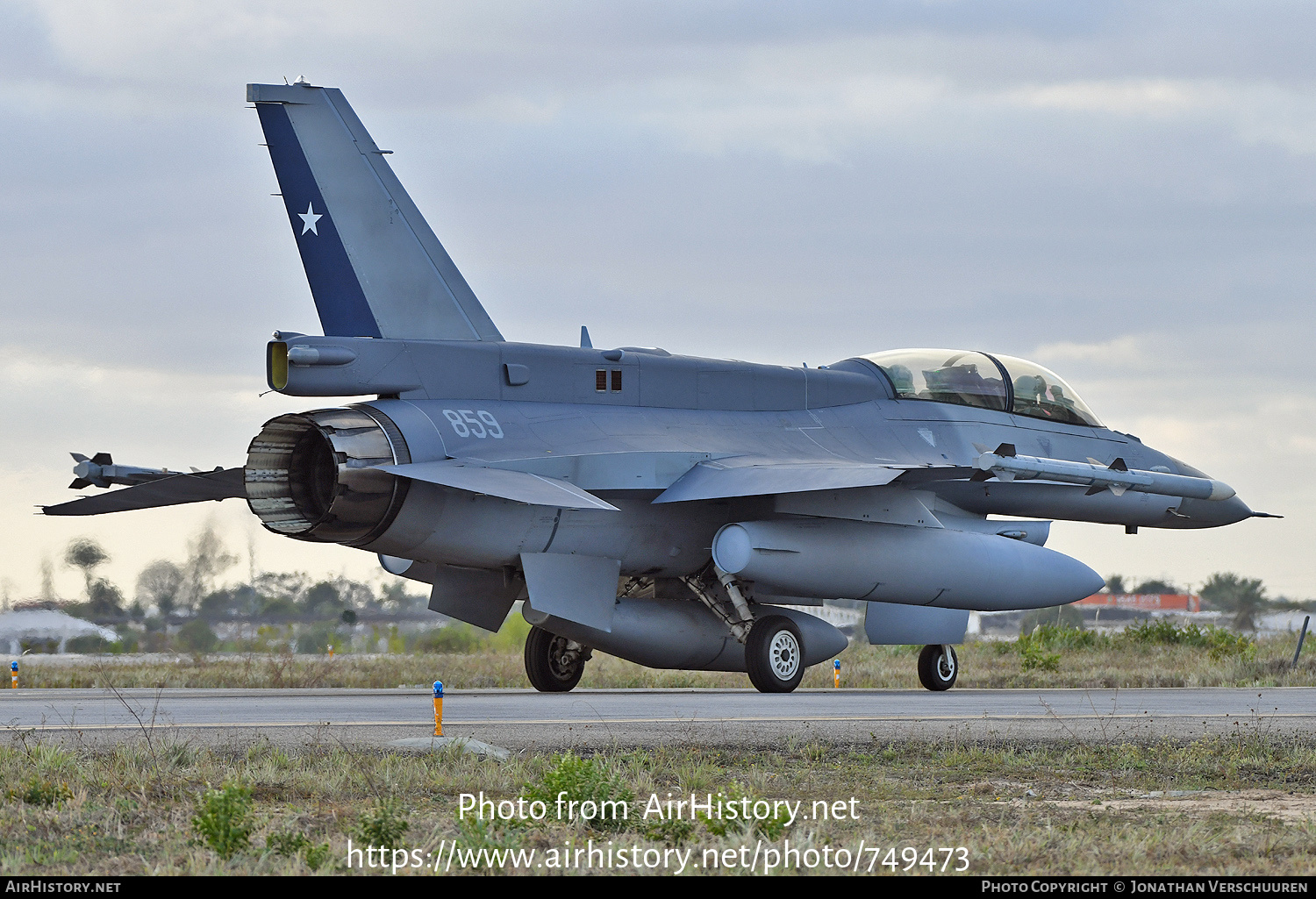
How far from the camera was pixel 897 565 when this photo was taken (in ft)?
56.3

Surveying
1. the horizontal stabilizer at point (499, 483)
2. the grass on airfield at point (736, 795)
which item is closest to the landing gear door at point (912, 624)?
the horizontal stabilizer at point (499, 483)

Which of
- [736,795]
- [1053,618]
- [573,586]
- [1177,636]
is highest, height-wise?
[573,586]

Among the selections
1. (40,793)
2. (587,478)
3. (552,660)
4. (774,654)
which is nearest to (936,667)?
(774,654)

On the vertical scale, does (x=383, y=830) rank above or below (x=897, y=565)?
below

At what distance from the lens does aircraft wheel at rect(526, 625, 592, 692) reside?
17438 millimetres

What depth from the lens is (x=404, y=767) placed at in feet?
Answer: 28.0

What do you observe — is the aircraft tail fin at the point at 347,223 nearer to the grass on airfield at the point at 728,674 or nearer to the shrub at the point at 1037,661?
the grass on airfield at the point at 728,674

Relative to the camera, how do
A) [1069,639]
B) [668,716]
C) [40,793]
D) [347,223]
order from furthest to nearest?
[1069,639]
[347,223]
[668,716]
[40,793]

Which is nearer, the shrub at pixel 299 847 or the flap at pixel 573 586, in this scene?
the shrub at pixel 299 847

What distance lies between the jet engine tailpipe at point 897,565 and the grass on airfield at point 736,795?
229 inches

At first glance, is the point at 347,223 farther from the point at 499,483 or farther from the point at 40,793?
the point at 40,793

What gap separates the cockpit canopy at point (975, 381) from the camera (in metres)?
19.8

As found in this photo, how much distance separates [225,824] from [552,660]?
451 inches

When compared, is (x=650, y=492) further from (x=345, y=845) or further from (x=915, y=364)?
(x=345, y=845)
